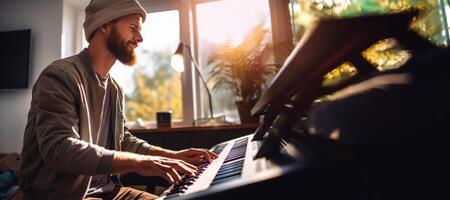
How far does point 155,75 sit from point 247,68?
3.57 feet

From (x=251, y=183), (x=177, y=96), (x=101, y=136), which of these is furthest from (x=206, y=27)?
(x=251, y=183)

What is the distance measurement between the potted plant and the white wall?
1.69 meters

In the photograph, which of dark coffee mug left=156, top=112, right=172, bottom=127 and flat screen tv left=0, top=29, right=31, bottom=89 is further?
flat screen tv left=0, top=29, right=31, bottom=89

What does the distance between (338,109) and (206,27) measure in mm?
2391

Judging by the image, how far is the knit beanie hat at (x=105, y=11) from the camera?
125cm

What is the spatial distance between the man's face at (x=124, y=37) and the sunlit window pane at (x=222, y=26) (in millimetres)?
1136

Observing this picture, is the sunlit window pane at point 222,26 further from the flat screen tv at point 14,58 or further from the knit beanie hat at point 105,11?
the flat screen tv at point 14,58

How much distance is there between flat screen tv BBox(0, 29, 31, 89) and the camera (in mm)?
2734

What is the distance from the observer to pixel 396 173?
36cm

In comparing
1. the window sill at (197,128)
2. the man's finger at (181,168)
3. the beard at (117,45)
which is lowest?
the man's finger at (181,168)

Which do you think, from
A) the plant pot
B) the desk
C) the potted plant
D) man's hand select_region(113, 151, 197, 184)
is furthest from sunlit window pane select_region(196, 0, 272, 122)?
man's hand select_region(113, 151, 197, 184)

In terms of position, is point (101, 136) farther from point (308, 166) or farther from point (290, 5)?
point (290, 5)

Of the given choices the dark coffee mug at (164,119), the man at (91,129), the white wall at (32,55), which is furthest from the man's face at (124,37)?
the white wall at (32,55)

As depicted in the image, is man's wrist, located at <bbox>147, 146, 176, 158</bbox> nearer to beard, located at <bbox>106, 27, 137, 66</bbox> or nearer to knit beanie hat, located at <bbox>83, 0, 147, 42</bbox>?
beard, located at <bbox>106, 27, 137, 66</bbox>
